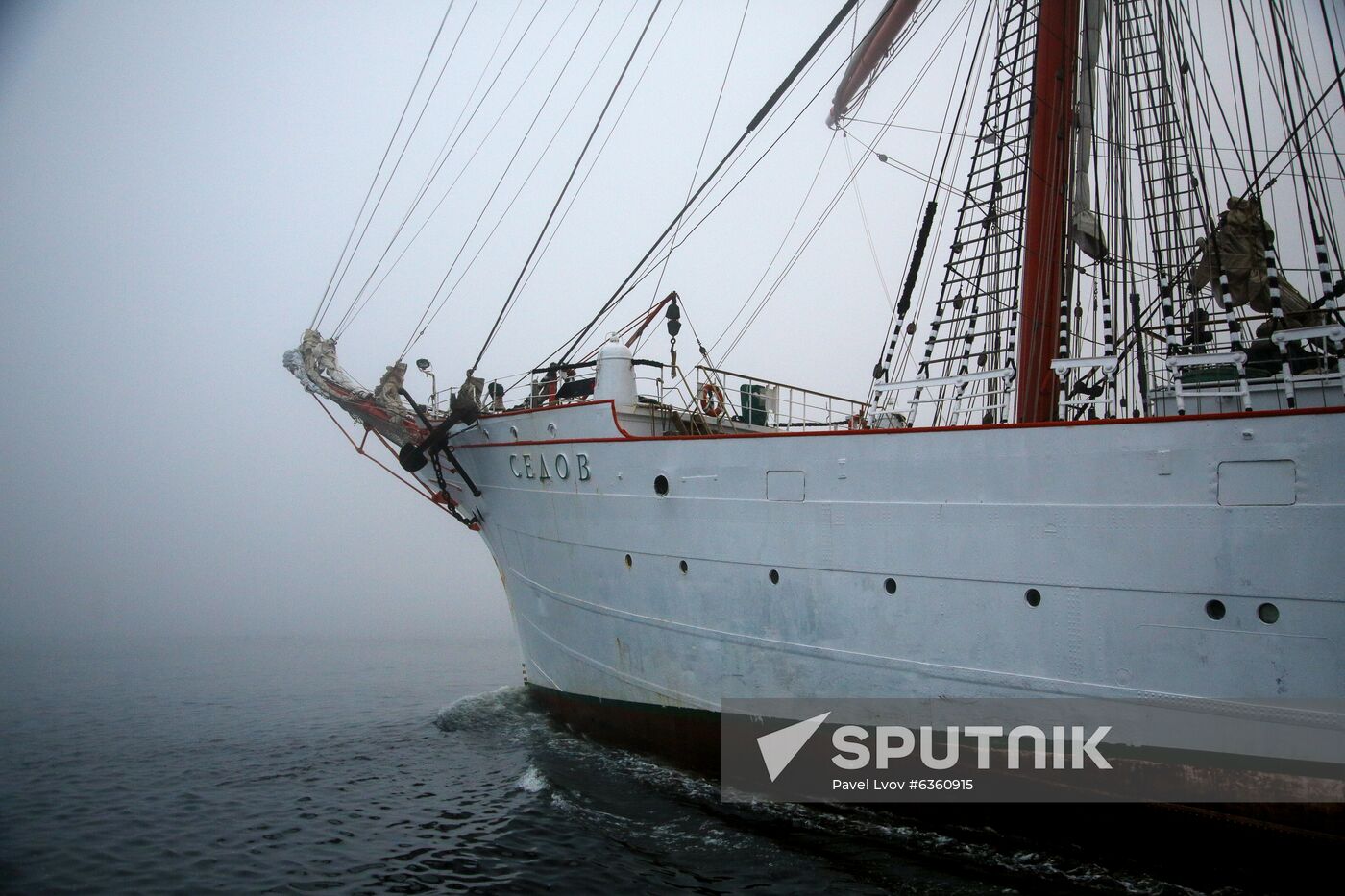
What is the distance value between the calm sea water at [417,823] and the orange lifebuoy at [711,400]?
17.6 ft

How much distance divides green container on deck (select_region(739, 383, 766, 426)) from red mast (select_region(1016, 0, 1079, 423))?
4.06 metres

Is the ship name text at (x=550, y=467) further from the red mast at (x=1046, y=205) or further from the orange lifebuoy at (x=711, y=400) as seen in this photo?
the red mast at (x=1046, y=205)

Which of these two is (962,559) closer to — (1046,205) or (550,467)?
(1046,205)

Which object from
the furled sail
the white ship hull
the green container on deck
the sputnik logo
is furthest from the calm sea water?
the furled sail

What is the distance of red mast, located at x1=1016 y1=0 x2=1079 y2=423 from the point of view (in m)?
9.96

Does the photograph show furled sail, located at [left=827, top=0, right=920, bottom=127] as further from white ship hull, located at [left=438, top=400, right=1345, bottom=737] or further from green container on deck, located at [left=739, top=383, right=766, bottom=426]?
white ship hull, located at [left=438, top=400, right=1345, bottom=737]

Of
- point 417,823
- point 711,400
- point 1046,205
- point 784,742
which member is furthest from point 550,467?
point 1046,205

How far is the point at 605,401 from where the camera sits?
1075cm

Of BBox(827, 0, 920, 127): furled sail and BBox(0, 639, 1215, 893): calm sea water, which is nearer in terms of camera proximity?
BBox(0, 639, 1215, 893): calm sea water

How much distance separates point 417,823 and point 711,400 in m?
7.08

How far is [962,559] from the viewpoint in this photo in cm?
782

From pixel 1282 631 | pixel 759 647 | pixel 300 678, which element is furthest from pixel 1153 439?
pixel 300 678

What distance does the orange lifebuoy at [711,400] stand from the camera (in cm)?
Answer: 1164

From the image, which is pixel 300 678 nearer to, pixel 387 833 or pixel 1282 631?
pixel 387 833
